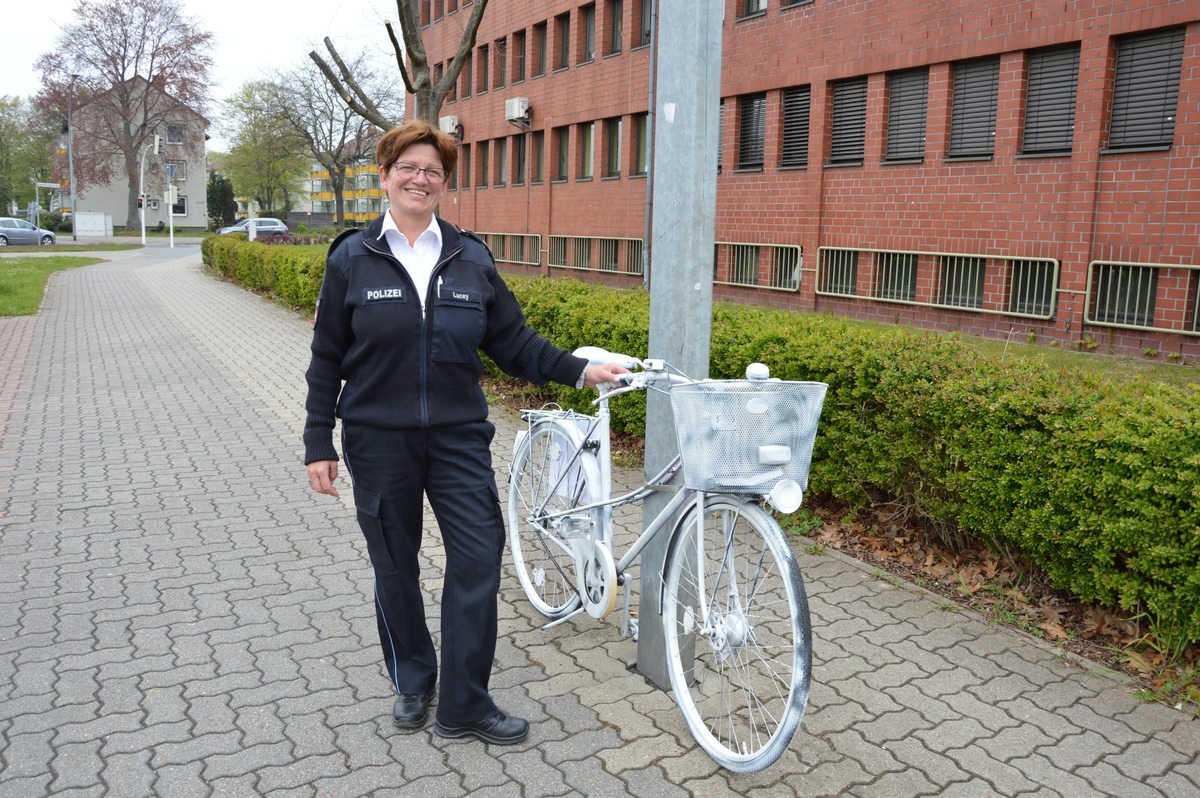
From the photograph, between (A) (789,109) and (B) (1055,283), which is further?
(A) (789,109)

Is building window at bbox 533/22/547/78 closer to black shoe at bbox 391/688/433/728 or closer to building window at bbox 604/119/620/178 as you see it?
building window at bbox 604/119/620/178

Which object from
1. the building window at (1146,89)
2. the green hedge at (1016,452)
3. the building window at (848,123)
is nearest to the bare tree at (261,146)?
the building window at (848,123)

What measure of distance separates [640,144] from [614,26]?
3655mm

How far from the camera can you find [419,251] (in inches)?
147

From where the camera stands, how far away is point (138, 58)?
65.4 metres

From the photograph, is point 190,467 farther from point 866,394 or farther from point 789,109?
point 789,109

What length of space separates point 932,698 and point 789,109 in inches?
734

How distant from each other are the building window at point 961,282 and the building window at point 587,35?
1531 centimetres

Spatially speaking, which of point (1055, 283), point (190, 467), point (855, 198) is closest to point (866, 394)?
point (190, 467)

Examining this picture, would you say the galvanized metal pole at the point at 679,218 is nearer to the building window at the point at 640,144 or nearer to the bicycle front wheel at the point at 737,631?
the bicycle front wheel at the point at 737,631

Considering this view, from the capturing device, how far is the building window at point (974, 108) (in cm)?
1692

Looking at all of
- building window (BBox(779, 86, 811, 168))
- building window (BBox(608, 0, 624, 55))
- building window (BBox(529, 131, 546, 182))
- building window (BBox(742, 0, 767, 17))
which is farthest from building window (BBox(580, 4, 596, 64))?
building window (BBox(779, 86, 811, 168))

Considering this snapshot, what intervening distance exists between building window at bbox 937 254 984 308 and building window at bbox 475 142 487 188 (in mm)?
23318

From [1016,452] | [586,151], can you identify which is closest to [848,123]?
[586,151]
